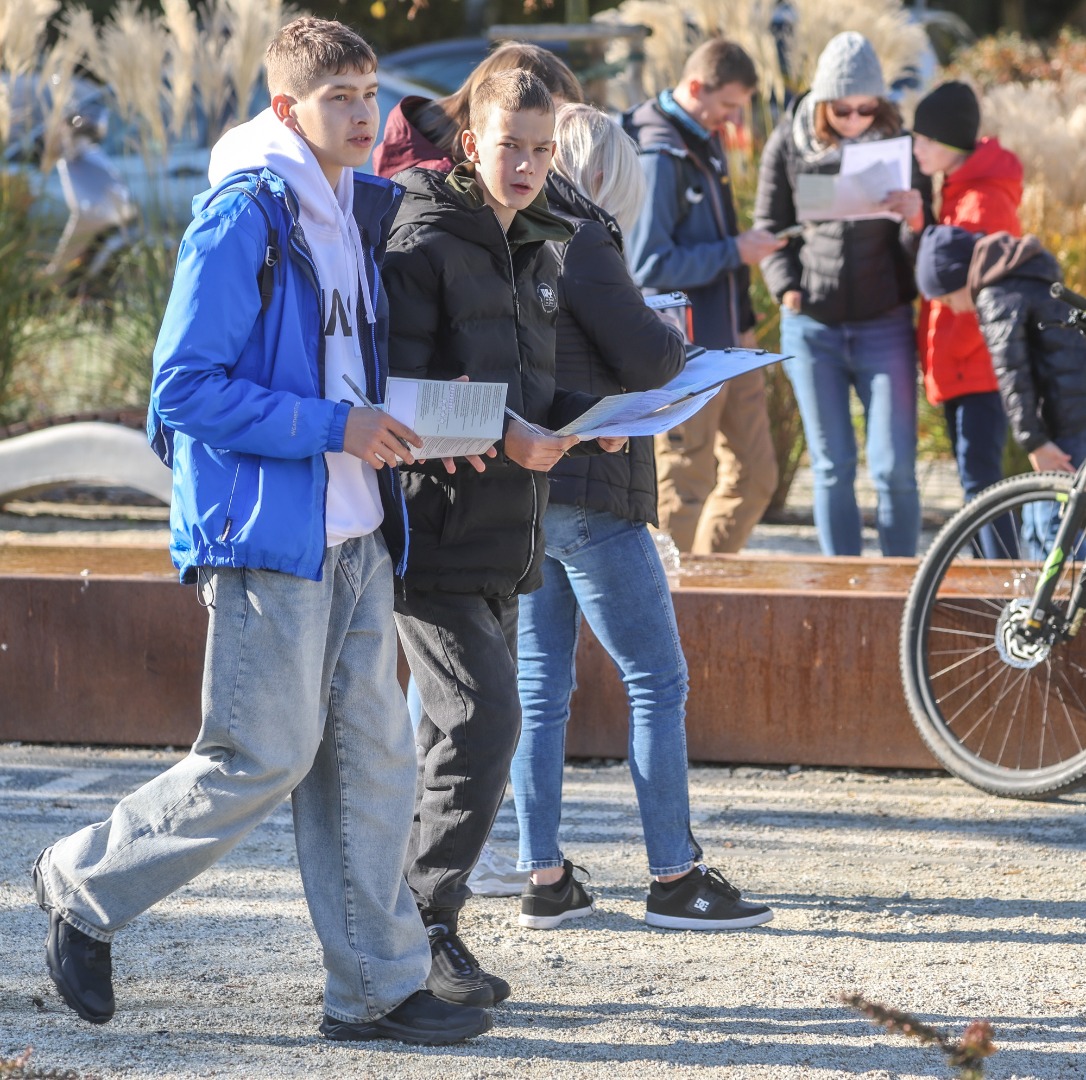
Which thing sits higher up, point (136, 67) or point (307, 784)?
point (136, 67)

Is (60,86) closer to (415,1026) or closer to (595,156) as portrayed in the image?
(595,156)

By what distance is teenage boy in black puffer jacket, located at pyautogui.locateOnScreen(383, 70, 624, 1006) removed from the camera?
10.5ft

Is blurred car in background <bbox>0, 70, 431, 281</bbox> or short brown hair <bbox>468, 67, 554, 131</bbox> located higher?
blurred car in background <bbox>0, 70, 431, 281</bbox>

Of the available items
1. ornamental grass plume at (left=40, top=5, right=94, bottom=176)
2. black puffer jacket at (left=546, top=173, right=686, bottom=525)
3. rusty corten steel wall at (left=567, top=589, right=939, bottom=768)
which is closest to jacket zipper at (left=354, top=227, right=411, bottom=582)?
black puffer jacket at (left=546, top=173, right=686, bottom=525)

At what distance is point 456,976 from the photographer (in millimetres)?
3289

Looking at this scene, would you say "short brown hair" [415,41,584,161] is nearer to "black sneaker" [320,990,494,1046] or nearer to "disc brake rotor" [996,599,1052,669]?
"black sneaker" [320,990,494,1046]

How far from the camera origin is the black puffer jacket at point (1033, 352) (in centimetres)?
520

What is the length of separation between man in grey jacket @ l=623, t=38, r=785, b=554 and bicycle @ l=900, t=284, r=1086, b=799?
1347 millimetres

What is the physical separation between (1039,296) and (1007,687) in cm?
124

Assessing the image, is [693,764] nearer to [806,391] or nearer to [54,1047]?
[806,391]

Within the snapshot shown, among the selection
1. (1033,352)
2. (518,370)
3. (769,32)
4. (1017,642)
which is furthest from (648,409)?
(769,32)

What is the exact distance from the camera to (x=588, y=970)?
139 inches

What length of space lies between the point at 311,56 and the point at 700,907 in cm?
190

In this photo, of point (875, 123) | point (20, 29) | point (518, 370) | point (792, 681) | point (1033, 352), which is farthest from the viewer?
point (20, 29)
